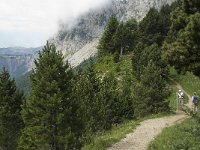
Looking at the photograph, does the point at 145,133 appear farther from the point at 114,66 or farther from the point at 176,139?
the point at 114,66

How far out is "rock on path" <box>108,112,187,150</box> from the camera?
2821 centimetres

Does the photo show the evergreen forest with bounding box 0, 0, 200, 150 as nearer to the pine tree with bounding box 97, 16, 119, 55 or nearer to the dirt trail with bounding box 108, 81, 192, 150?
the dirt trail with bounding box 108, 81, 192, 150

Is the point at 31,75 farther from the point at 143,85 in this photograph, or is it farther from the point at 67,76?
the point at 143,85

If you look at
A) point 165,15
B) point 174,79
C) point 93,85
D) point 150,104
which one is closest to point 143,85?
point 150,104

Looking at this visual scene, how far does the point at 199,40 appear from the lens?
26.1m

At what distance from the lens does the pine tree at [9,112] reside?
54.6 m

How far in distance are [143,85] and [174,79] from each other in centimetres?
3193

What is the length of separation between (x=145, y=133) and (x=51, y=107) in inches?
319

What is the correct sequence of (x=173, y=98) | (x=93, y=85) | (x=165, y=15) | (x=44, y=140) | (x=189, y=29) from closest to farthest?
(x=189, y=29) < (x=44, y=140) < (x=93, y=85) < (x=173, y=98) < (x=165, y=15)

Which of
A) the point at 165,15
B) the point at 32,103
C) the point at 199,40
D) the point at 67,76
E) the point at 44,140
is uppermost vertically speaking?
the point at 165,15

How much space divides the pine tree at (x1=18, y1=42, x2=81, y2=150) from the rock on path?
19.0 feet

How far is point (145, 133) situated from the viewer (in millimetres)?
32156

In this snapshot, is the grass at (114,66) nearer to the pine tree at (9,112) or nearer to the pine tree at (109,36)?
the pine tree at (109,36)

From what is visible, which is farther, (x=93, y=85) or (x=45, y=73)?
(x=93, y=85)
